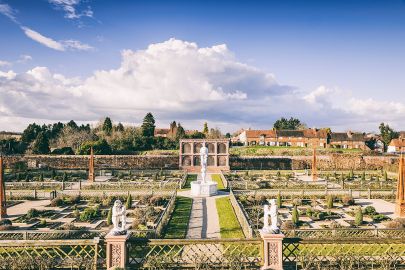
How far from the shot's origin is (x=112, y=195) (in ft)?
95.2

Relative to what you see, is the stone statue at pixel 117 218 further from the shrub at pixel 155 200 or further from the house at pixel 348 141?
the house at pixel 348 141

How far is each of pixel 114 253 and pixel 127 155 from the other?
157 ft

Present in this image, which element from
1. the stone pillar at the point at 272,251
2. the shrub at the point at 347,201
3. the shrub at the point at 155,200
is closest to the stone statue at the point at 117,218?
the stone pillar at the point at 272,251

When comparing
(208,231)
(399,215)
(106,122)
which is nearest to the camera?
(208,231)

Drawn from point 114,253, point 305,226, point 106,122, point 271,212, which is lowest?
point 305,226

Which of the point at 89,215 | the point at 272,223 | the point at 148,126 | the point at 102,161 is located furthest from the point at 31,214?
the point at 148,126

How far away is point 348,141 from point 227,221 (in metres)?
72.5

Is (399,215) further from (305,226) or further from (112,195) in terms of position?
(112,195)

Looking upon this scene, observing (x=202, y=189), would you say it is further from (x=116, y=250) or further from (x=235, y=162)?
(x=235, y=162)

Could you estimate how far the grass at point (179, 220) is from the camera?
1852 cm

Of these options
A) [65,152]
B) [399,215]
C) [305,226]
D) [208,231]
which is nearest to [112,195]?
[208,231]

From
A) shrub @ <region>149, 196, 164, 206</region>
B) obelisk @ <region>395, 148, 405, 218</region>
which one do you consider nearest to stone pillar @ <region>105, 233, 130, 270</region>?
shrub @ <region>149, 196, 164, 206</region>

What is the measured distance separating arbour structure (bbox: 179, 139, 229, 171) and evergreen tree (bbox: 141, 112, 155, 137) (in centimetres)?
2314

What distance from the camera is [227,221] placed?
21078mm
